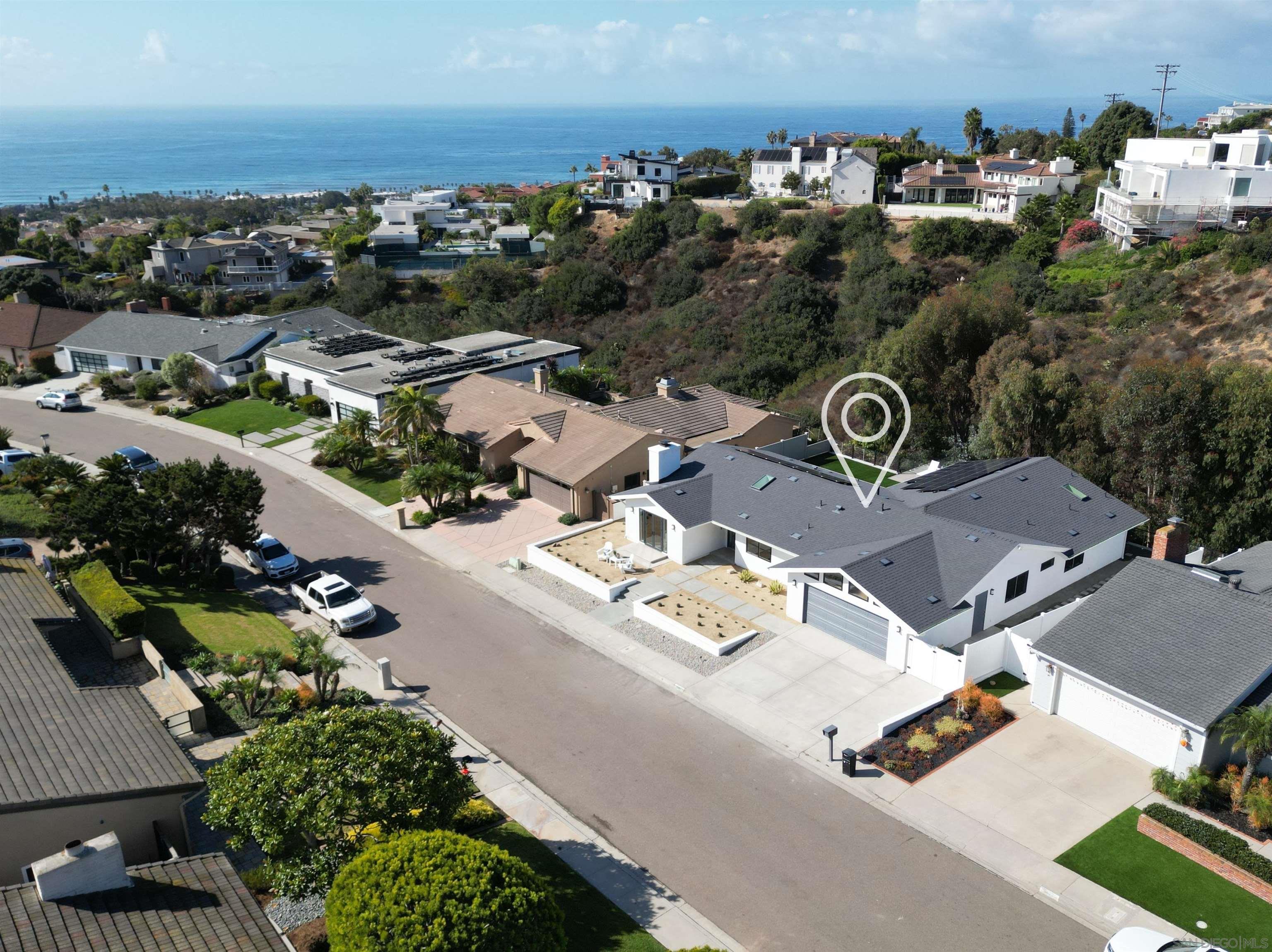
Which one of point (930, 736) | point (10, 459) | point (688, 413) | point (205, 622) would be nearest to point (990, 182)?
point (688, 413)

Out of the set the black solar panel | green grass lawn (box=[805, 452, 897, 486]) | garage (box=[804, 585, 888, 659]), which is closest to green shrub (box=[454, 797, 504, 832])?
garage (box=[804, 585, 888, 659])

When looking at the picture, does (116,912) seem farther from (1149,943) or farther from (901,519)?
(901,519)

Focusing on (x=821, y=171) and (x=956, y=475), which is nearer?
(x=956, y=475)

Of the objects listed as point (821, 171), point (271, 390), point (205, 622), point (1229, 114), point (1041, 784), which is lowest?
point (1041, 784)

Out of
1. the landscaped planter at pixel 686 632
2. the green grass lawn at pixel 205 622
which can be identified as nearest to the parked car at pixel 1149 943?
the landscaped planter at pixel 686 632

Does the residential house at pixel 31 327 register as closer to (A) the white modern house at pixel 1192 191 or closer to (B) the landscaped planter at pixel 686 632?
(B) the landscaped planter at pixel 686 632

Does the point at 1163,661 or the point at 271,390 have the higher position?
the point at 271,390

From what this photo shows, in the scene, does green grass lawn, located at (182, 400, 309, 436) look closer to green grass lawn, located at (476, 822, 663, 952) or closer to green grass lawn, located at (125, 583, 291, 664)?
green grass lawn, located at (125, 583, 291, 664)

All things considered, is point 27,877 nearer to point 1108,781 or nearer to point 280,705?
point 280,705
